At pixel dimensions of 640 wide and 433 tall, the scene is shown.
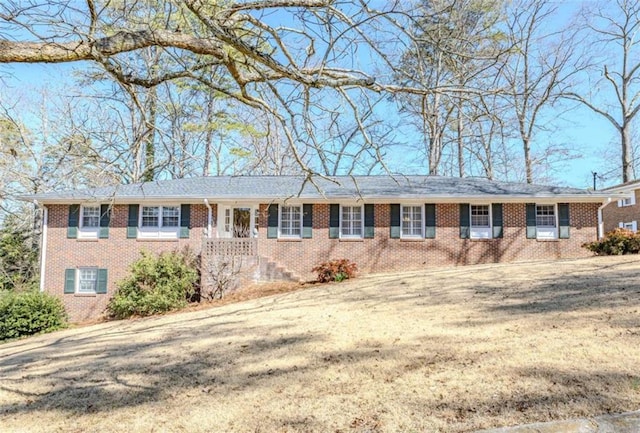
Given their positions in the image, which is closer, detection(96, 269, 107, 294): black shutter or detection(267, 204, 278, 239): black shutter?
detection(96, 269, 107, 294): black shutter

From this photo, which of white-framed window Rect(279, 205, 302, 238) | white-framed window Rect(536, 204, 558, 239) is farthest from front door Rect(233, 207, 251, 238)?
white-framed window Rect(536, 204, 558, 239)

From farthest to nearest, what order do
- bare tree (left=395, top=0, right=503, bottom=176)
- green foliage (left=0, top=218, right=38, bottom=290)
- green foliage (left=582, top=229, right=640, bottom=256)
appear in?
green foliage (left=0, top=218, right=38, bottom=290)
green foliage (left=582, top=229, right=640, bottom=256)
bare tree (left=395, top=0, right=503, bottom=176)

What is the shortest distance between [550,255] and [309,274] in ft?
27.9

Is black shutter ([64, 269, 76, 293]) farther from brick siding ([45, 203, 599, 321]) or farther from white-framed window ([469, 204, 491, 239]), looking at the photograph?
white-framed window ([469, 204, 491, 239])

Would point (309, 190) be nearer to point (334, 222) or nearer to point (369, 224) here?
point (334, 222)

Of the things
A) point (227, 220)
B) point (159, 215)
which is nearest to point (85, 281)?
point (159, 215)

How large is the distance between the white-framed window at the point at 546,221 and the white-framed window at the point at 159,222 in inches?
509

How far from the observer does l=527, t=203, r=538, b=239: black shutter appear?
47.9 ft

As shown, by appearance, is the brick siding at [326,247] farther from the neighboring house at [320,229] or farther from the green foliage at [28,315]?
the green foliage at [28,315]

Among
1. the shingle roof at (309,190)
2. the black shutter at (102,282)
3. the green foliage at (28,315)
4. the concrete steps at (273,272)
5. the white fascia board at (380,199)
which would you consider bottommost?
the green foliage at (28,315)

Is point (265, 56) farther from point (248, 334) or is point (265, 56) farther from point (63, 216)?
point (63, 216)

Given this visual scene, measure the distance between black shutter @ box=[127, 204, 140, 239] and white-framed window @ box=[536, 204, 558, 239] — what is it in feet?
47.0

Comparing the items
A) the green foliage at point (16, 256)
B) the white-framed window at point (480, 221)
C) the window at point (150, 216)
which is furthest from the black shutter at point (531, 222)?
the green foliage at point (16, 256)

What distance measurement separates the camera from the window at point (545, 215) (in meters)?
14.8
